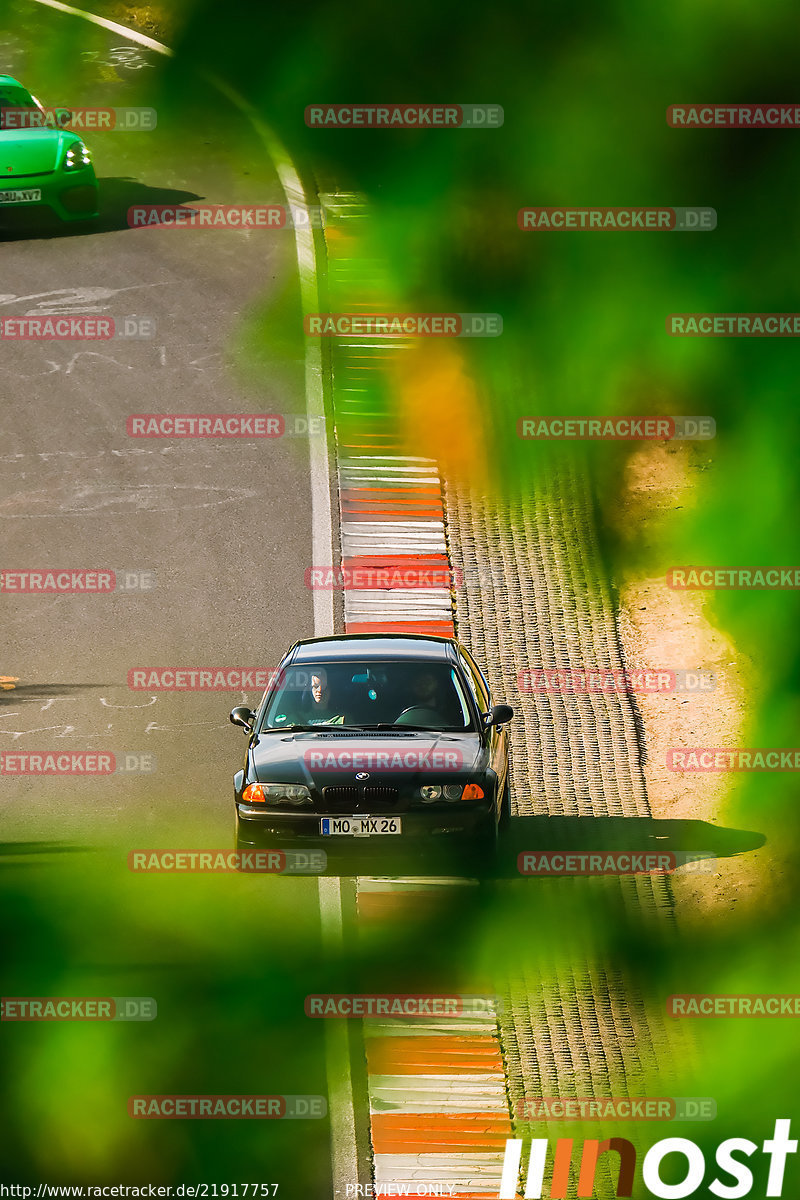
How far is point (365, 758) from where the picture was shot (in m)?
11.3

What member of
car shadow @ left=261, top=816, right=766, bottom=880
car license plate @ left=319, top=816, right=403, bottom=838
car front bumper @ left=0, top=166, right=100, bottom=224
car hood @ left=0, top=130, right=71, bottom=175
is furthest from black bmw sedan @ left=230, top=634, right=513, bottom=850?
car front bumper @ left=0, top=166, right=100, bottom=224

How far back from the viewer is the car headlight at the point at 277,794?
36.6 feet

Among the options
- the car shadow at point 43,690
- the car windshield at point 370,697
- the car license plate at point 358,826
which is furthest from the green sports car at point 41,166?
the car license plate at point 358,826

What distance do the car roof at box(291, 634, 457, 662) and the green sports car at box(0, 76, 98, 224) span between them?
11.0 m

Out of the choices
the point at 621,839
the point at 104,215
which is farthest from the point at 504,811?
the point at 104,215

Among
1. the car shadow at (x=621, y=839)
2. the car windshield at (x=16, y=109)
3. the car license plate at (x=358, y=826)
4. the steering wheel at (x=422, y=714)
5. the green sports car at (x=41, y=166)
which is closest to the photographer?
the car license plate at (x=358, y=826)

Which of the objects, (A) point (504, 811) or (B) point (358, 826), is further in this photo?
(A) point (504, 811)

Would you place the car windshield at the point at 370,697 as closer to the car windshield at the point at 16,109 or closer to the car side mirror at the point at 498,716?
the car side mirror at the point at 498,716

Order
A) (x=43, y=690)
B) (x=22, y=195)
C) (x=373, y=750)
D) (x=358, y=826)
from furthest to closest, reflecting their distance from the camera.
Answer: (x=22, y=195) → (x=43, y=690) → (x=373, y=750) → (x=358, y=826)

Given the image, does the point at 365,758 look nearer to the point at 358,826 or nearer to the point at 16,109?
the point at 358,826

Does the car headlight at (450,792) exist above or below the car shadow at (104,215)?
below

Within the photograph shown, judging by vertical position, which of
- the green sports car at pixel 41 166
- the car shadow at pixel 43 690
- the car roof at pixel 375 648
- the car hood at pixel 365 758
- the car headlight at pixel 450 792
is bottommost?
the car headlight at pixel 450 792

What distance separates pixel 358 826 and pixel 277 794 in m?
0.64

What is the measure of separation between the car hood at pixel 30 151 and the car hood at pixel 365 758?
40.9 ft
